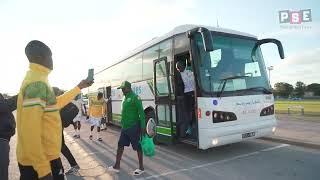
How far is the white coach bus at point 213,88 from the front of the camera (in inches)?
333

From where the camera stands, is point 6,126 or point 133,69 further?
point 133,69

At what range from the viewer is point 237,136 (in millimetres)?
8719

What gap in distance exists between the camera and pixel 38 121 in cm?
320

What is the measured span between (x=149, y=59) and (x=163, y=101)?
2.22 m

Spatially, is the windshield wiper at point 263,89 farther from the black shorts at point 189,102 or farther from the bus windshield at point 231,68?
the black shorts at point 189,102

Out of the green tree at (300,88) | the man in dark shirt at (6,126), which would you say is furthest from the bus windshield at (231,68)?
the green tree at (300,88)

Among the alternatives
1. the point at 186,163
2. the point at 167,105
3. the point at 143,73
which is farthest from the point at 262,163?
the point at 143,73

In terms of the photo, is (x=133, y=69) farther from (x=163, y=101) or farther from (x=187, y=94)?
(x=187, y=94)

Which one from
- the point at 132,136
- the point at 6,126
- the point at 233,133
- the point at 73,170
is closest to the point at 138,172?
the point at 132,136

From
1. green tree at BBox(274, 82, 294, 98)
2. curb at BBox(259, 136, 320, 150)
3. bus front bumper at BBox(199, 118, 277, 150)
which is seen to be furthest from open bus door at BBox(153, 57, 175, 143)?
green tree at BBox(274, 82, 294, 98)

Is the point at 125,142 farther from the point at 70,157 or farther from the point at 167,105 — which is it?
the point at 167,105

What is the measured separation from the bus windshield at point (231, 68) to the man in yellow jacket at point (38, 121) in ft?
17.8

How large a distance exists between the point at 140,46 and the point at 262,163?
7055 millimetres

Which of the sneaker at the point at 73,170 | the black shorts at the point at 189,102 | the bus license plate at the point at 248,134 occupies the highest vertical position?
the black shorts at the point at 189,102
